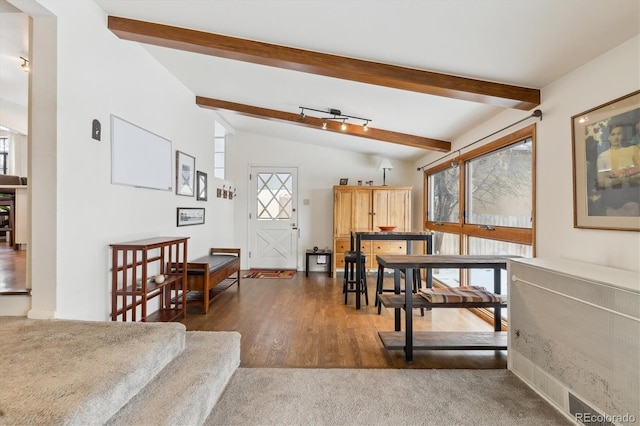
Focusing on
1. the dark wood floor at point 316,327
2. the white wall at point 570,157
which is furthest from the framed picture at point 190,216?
the white wall at point 570,157

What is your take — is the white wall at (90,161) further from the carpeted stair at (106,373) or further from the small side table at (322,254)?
the small side table at (322,254)

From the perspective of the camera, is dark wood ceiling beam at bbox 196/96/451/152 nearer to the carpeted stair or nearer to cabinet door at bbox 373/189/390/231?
cabinet door at bbox 373/189/390/231

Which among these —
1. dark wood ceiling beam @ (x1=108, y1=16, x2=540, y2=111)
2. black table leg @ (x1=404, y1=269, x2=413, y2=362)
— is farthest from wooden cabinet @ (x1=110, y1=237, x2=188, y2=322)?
black table leg @ (x1=404, y1=269, x2=413, y2=362)

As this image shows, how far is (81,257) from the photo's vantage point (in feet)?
6.85

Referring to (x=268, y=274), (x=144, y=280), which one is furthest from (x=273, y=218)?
(x=144, y=280)

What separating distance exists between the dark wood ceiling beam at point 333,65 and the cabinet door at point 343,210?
9.68ft

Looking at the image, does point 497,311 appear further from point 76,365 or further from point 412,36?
point 76,365

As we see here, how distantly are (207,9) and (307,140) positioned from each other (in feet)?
11.8

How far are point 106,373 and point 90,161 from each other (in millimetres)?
1650

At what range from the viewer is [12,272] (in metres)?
2.36

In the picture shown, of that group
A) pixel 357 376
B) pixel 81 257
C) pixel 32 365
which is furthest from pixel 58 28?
pixel 357 376

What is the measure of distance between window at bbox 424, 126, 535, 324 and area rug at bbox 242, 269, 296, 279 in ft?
8.60

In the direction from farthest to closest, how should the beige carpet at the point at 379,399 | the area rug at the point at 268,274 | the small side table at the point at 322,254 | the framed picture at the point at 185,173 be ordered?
the small side table at the point at 322,254 → the area rug at the point at 268,274 → the framed picture at the point at 185,173 → the beige carpet at the point at 379,399

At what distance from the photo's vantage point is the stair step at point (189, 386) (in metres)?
1.25
